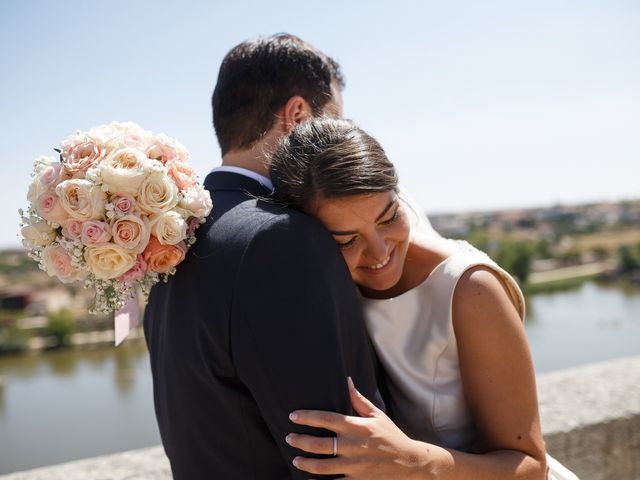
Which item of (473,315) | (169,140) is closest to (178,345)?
(169,140)

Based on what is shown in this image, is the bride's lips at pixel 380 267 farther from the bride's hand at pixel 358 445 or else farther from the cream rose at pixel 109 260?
the cream rose at pixel 109 260

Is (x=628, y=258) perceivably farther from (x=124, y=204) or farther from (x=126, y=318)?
(x=124, y=204)

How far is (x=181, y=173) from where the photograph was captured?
1.11 meters

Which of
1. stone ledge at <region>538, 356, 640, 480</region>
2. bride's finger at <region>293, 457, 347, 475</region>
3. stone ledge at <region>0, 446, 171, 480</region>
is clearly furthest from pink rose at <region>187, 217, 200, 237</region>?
stone ledge at <region>538, 356, 640, 480</region>

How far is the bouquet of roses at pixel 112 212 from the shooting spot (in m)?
1.05

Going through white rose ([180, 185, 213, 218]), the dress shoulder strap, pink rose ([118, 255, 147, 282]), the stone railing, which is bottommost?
the stone railing

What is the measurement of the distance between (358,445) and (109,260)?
1.74 ft

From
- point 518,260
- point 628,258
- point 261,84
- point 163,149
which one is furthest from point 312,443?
point 628,258

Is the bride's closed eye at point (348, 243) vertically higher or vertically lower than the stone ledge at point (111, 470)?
higher

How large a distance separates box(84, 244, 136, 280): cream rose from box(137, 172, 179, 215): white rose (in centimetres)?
9

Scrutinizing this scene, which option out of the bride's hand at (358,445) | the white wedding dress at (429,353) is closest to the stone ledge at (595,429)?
the white wedding dress at (429,353)

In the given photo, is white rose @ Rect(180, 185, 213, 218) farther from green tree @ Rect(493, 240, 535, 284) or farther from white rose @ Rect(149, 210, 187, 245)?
green tree @ Rect(493, 240, 535, 284)

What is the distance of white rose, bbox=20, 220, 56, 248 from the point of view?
43.6 inches

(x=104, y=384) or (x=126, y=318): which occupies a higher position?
(x=126, y=318)
